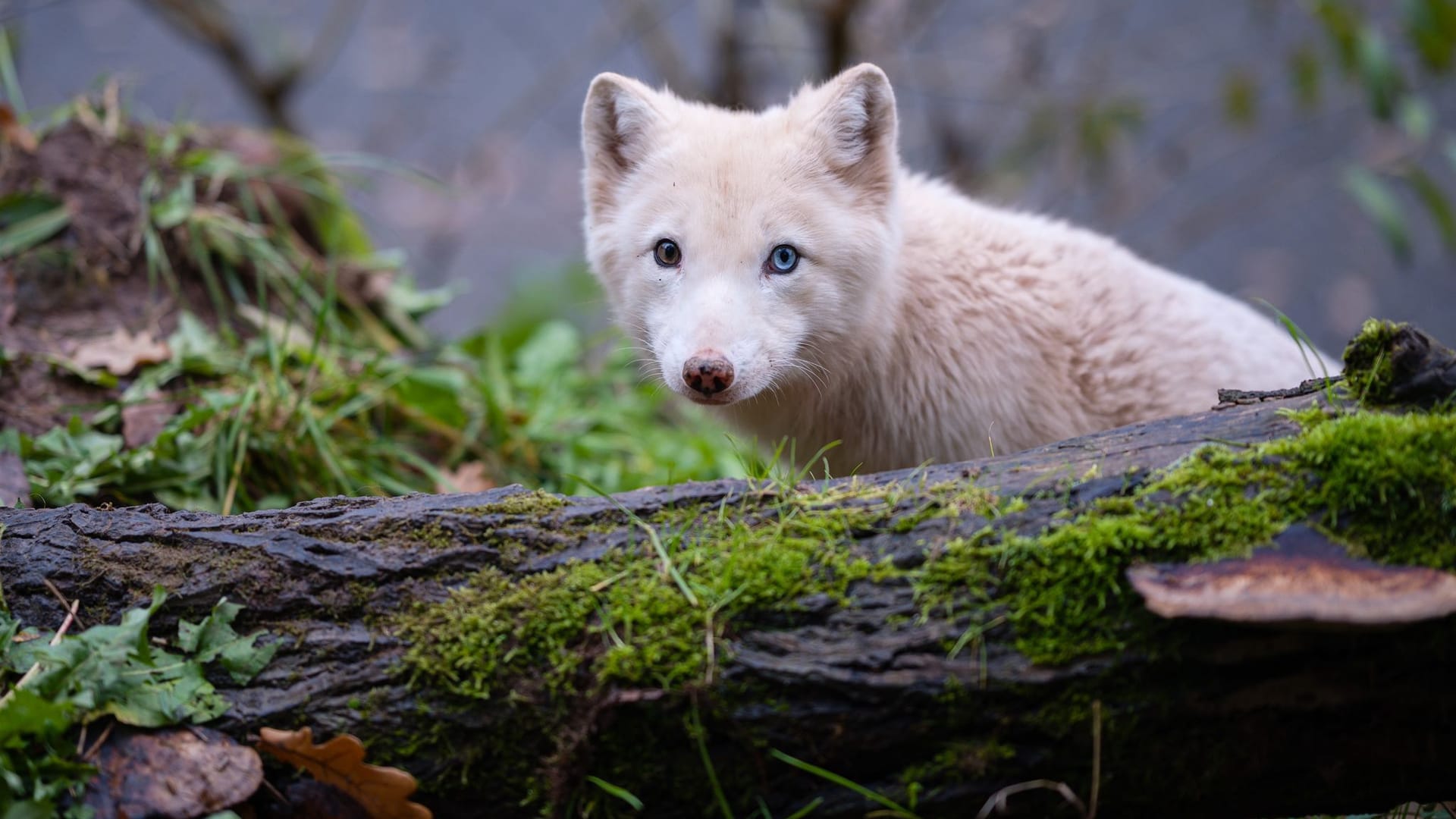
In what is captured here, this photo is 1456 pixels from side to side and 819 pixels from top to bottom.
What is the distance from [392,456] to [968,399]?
2313 millimetres

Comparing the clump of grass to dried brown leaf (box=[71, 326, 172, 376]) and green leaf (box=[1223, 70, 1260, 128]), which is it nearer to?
dried brown leaf (box=[71, 326, 172, 376])

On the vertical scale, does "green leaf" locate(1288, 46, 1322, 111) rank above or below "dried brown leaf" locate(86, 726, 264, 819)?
above

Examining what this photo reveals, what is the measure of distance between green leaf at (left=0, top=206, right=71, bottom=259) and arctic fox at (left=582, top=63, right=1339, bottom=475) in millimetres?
2340

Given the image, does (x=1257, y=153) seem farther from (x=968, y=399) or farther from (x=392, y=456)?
(x=392, y=456)

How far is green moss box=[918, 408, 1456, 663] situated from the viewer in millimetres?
1887


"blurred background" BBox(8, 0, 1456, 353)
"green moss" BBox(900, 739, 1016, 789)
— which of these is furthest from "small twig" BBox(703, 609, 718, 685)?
"blurred background" BBox(8, 0, 1456, 353)

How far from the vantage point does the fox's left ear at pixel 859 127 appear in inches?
128

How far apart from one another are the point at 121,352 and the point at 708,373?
103 inches

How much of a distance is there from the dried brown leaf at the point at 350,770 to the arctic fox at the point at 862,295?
1336 millimetres

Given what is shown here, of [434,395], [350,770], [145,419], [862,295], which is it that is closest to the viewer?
[350,770]

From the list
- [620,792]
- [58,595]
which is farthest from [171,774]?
[620,792]

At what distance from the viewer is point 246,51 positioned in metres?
7.75

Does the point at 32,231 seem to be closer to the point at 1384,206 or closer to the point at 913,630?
the point at 913,630

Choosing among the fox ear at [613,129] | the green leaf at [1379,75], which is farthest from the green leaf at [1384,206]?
the fox ear at [613,129]
